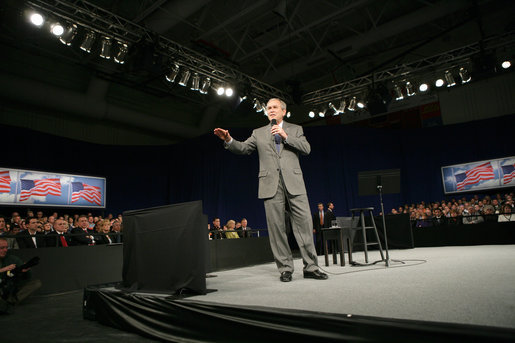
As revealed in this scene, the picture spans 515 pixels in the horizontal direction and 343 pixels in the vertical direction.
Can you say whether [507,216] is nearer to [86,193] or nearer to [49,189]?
[86,193]

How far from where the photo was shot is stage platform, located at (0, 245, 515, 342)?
44.1 inches

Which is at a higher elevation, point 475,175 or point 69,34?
point 69,34

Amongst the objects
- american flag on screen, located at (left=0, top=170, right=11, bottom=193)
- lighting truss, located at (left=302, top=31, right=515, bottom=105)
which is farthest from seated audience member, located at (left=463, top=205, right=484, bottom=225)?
american flag on screen, located at (left=0, top=170, right=11, bottom=193)

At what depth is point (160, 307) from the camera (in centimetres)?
187

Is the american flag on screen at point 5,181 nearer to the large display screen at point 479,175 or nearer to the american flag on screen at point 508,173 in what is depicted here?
the large display screen at point 479,175

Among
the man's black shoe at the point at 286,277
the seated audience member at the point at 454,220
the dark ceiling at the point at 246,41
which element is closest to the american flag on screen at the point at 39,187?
the dark ceiling at the point at 246,41

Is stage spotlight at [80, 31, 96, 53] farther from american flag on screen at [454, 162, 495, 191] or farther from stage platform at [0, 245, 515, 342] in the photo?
american flag on screen at [454, 162, 495, 191]

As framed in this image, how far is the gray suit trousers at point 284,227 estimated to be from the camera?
8.27 feet

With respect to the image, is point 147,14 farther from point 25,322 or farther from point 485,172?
point 485,172

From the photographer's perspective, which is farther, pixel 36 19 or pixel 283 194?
pixel 36 19

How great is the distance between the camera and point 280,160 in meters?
2.65

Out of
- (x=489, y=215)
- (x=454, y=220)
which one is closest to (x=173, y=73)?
(x=454, y=220)

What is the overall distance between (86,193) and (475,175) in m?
11.8

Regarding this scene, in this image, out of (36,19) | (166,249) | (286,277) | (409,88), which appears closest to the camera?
(166,249)
